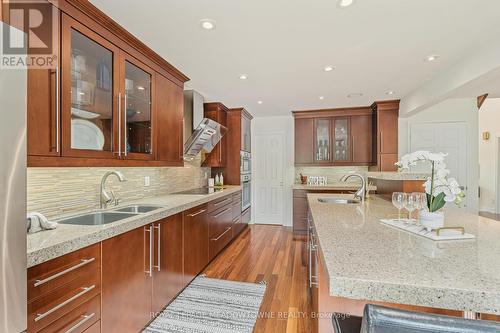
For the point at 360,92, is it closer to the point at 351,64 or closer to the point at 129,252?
the point at 351,64

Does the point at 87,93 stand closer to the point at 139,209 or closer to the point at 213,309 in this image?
the point at 139,209

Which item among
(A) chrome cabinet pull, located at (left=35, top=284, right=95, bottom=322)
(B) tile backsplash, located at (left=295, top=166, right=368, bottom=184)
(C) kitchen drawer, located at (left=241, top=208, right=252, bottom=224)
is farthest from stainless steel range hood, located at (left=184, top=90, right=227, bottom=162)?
(B) tile backsplash, located at (left=295, top=166, right=368, bottom=184)

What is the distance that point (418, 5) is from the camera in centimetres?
157

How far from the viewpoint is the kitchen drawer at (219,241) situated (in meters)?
3.06

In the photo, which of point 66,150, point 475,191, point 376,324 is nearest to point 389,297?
point 376,324

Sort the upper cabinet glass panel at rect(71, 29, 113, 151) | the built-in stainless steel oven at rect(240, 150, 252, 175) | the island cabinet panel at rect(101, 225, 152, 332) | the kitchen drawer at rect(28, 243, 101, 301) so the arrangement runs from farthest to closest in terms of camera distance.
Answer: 1. the built-in stainless steel oven at rect(240, 150, 252, 175)
2. the upper cabinet glass panel at rect(71, 29, 113, 151)
3. the island cabinet panel at rect(101, 225, 152, 332)
4. the kitchen drawer at rect(28, 243, 101, 301)

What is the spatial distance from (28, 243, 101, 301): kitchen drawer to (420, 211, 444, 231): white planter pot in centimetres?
190

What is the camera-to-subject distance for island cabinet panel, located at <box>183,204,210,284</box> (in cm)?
240

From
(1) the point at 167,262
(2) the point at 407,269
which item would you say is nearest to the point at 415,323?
(2) the point at 407,269

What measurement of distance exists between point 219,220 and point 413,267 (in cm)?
270

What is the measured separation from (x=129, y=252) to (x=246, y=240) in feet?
8.76

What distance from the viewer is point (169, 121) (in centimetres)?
262

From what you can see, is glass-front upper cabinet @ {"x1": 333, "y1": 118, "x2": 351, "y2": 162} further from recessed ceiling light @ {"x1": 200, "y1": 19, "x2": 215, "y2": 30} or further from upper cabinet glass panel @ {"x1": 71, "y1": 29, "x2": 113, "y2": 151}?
upper cabinet glass panel @ {"x1": 71, "y1": 29, "x2": 113, "y2": 151}

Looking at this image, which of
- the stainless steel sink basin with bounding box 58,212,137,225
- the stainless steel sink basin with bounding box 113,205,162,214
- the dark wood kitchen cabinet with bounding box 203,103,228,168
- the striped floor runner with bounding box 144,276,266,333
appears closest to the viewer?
the stainless steel sink basin with bounding box 58,212,137,225
